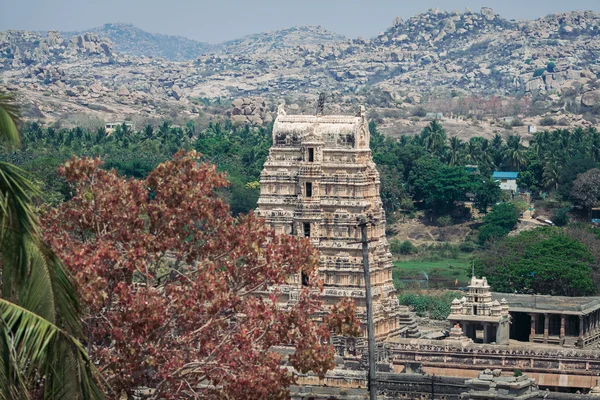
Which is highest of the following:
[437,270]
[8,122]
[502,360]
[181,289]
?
[8,122]

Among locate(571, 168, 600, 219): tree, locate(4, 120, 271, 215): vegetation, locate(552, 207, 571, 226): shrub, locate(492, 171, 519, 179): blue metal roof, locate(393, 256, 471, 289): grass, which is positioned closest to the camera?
locate(393, 256, 471, 289): grass

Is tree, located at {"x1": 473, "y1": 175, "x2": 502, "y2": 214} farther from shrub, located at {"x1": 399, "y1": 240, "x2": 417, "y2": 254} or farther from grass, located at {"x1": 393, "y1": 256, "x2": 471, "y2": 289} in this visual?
grass, located at {"x1": 393, "y1": 256, "x2": 471, "y2": 289}

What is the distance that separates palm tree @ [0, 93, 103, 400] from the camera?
2217 centimetres

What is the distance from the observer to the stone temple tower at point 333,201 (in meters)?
60.9

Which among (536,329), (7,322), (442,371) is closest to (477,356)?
(442,371)

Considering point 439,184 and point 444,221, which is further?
point 439,184

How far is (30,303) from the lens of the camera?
22438 millimetres

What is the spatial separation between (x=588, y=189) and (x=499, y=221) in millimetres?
7330

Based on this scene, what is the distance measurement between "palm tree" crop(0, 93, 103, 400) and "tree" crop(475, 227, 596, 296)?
55.2 m

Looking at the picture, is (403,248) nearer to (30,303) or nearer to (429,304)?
(429,304)

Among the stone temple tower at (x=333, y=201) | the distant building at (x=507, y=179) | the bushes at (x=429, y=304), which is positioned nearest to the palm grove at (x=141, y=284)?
the stone temple tower at (x=333, y=201)

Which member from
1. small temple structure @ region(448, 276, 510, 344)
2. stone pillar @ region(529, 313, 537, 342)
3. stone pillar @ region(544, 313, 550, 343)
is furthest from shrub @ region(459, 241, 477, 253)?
small temple structure @ region(448, 276, 510, 344)

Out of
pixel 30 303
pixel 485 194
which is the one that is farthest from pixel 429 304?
pixel 30 303

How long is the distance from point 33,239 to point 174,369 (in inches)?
354
